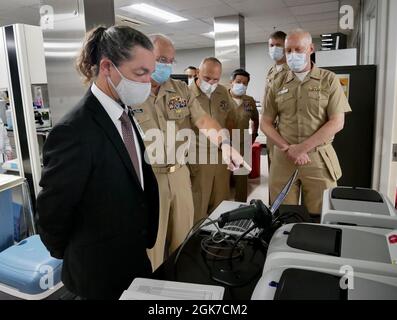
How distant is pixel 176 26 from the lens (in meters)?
6.73

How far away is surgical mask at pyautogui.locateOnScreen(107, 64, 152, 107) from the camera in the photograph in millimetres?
1262

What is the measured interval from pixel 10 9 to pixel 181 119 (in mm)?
4829

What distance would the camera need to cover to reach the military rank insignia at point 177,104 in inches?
76.4

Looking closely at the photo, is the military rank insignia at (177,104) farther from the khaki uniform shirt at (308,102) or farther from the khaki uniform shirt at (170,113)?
the khaki uniform shirt at (308,102)

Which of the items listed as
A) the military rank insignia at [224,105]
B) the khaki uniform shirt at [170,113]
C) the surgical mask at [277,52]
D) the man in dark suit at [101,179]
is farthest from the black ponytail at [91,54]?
the surgical mask at [277,52]

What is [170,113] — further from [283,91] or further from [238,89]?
[238,89]

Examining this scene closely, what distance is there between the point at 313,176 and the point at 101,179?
1479 mm

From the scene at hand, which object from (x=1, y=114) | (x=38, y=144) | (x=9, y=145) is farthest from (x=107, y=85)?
(x=1, y=114)

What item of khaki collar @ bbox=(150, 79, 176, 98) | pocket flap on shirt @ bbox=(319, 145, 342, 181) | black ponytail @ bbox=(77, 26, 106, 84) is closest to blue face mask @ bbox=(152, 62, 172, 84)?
khaki collar @ bbox=(150, 79, 176, 98)

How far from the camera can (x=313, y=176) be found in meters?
2.13

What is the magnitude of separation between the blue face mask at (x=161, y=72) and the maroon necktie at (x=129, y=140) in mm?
641

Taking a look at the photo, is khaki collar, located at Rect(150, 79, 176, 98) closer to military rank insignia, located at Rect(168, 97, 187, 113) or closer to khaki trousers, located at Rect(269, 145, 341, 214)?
military rank insignia, located at Rect(168, 97, 187, 113)

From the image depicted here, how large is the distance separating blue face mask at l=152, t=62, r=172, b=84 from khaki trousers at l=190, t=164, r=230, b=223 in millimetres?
1160

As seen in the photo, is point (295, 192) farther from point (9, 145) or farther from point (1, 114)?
point (1, 114)
